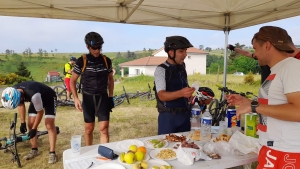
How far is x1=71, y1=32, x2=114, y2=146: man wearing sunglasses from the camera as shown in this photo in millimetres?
2893

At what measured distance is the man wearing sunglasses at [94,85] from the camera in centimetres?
289

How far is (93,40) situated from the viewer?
2.79 metres

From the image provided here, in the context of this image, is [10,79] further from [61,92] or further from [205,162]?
[205,162]

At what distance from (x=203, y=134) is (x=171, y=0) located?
2.36 m

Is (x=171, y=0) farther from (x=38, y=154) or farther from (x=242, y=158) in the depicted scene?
(x=38, y=154)

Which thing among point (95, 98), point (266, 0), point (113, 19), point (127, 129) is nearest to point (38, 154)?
point (95, 98)

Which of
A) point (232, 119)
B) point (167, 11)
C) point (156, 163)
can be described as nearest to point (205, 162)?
point (156, 163)

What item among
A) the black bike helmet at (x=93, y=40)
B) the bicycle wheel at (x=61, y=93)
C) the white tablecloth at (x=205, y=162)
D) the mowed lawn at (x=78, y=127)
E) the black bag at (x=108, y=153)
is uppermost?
the black bike helmet at (x=93, y=40)

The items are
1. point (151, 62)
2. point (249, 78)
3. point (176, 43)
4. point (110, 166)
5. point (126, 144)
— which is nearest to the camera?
point (110, 166)

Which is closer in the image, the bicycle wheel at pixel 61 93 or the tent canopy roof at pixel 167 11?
the tent canopy roof at pixel 167 11

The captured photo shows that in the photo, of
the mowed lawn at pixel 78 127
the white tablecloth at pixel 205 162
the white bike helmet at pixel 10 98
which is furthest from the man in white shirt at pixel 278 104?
the white bike helmet at pixel 10 98

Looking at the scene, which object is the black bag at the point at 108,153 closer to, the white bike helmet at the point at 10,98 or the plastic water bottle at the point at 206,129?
the plastic water bottle at the point at 206,129

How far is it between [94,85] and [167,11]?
1962 mm

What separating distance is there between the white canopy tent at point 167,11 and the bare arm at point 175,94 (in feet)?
5.01
